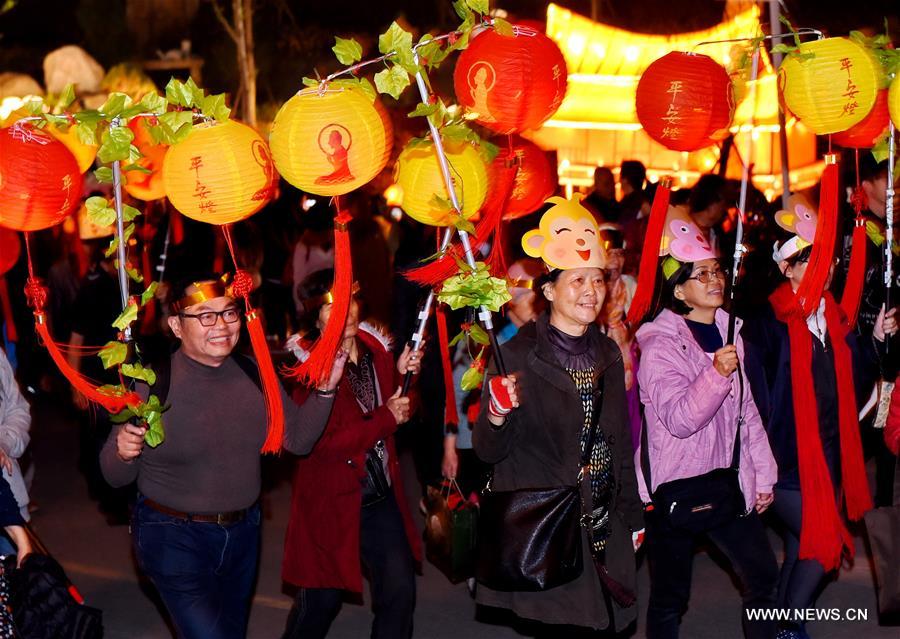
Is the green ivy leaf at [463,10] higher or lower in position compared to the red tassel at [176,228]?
higher

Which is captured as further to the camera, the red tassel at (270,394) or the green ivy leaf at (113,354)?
the red tassel at (270,394)

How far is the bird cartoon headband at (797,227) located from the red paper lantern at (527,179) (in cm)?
110

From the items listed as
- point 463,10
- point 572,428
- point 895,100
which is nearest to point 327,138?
point 463,10

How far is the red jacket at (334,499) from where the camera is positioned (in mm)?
5008

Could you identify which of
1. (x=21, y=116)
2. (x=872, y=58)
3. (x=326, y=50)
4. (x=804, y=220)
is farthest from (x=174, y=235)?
(x=326, y=50)

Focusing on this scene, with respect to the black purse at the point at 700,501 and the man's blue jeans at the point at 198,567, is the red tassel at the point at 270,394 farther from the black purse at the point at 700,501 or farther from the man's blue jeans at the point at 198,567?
Result: the black purse at the point at 700,501

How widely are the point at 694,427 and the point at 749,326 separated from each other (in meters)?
0.98

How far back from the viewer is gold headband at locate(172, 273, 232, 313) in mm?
4625

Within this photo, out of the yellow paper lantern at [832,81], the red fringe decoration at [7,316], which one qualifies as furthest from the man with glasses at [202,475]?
the red fringe decoration at [7,316]

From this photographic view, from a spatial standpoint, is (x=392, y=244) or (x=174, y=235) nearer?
(x=174, y=235)

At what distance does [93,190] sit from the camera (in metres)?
8.90

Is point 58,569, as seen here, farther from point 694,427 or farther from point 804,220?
point 804,220

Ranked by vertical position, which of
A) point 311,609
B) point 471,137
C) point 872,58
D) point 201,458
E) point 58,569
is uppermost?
point 872,58

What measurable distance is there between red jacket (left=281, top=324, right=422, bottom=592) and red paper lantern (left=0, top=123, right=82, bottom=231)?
127 cm
